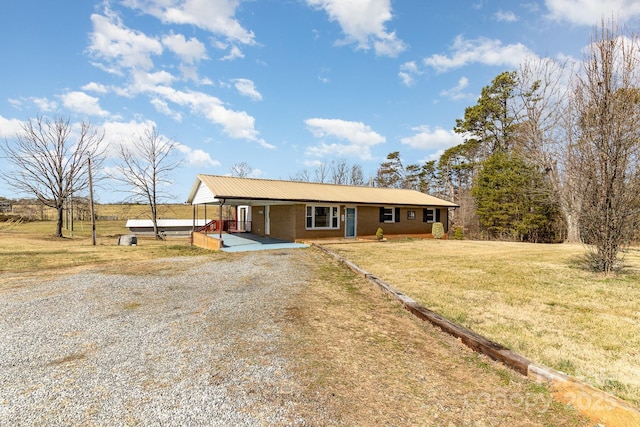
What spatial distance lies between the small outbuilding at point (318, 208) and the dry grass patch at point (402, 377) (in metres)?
11.6

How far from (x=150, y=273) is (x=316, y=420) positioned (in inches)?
315

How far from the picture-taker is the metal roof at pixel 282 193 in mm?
16163

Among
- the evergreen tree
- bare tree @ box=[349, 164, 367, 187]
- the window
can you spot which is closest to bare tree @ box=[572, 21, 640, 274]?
the window

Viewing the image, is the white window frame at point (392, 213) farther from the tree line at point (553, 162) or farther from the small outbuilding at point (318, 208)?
the tree line at point (553, 162)

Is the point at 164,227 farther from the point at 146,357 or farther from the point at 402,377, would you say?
the point at 402,377

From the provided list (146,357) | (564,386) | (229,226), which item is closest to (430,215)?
(229,226)

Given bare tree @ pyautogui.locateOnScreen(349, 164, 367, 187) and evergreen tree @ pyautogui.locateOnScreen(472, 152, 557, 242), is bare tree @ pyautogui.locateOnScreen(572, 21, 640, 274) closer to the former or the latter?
evergreen tree @ pyautogui.locateOnScreen(472, 152, 557, 242)

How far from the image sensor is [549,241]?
79.4 feet

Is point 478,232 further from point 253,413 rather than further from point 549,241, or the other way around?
point 253,413

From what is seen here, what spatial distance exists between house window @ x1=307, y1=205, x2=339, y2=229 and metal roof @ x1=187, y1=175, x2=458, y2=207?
62 cm

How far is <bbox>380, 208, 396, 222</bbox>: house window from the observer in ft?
67.7

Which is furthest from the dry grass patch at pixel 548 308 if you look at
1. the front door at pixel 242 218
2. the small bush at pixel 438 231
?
the front door at pixel 242 218

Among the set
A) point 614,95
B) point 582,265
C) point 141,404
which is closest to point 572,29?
point 614,95

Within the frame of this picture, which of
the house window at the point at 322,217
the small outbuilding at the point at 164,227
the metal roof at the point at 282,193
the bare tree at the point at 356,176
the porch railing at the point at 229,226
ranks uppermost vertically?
the bare tree at the point at 356,176
